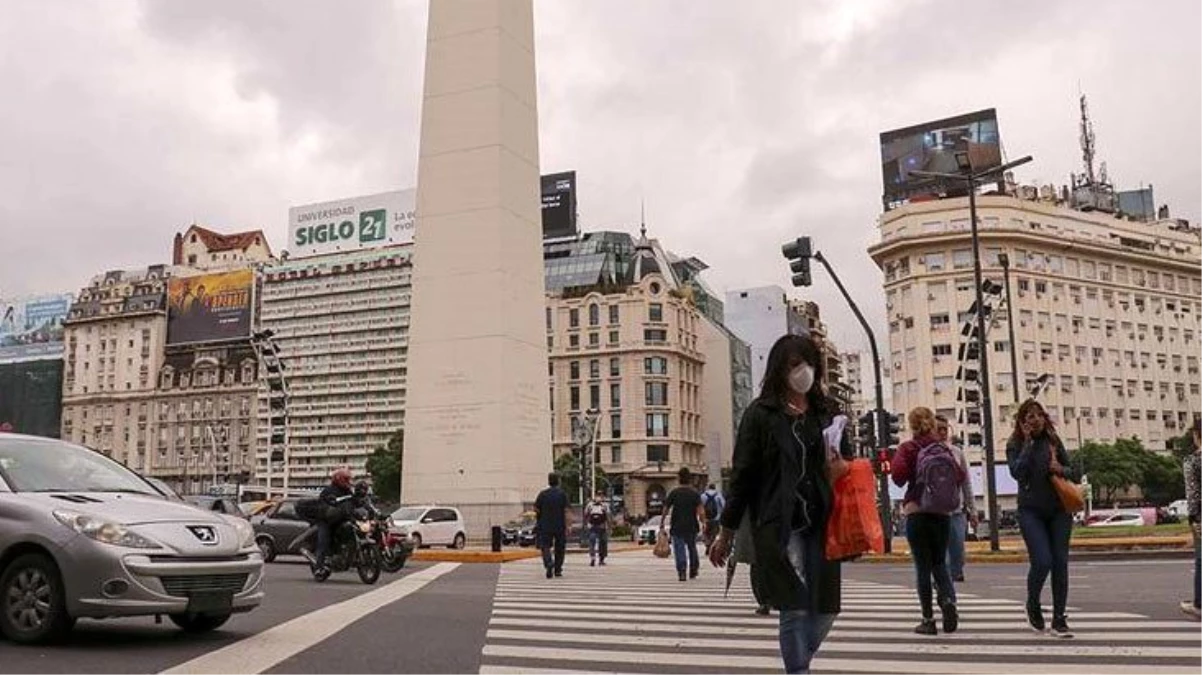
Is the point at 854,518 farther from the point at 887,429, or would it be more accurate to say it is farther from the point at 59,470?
the point at 887,429

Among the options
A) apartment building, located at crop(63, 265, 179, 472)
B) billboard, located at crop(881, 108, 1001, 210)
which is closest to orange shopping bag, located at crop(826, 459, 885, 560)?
billboard, located at crop(881, 108, 1001, 210)

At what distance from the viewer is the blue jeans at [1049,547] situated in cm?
741

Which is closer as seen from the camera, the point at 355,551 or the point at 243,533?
the point at 243,533

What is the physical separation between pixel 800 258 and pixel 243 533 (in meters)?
13.7

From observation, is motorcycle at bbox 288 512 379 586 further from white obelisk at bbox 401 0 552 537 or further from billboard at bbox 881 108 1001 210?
billboard at bbox 881 108 1001 210

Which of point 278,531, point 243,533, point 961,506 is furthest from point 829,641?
point 278,531

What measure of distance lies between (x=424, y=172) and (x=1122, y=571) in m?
23.6

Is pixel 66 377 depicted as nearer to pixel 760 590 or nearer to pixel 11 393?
pixel 11 393

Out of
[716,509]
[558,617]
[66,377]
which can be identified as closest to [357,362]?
[66,377]

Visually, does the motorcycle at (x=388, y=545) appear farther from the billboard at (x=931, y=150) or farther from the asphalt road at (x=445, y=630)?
the billboard at (x=931, y=150)

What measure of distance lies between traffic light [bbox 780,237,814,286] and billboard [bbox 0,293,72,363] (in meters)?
126

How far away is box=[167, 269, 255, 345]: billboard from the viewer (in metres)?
113

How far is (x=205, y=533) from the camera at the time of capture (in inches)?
273

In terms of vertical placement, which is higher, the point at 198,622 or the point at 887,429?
the point at 887,429
